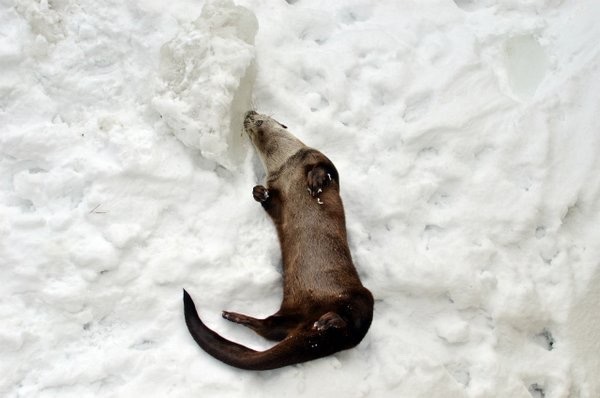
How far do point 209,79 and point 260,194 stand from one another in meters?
0.60

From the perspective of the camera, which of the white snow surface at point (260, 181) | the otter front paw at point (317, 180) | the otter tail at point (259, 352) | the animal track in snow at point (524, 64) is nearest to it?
the otter tail at point (259, 352)

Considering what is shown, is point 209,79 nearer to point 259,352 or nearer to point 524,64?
point 259,352

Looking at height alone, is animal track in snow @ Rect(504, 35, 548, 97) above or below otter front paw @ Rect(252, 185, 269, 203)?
above

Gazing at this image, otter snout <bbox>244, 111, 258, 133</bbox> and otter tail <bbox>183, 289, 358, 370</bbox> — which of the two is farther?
otter snout <bbox>244, 111, 258, 133</bbox>

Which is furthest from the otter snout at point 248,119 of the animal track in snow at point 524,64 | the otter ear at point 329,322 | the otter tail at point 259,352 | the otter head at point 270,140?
the animal track in snow at point 524,64

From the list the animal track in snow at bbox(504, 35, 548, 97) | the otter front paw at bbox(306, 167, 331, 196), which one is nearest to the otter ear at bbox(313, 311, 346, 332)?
the otter front paw at bbox(306, 167, 331, 196)

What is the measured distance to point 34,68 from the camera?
3.23 m

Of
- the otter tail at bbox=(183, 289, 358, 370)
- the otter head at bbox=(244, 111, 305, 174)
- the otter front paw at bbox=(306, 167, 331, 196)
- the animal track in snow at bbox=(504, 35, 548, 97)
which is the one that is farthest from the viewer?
the animal track in snow at bbox=(504, 35, 548, 97)

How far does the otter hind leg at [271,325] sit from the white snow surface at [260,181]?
8 cm

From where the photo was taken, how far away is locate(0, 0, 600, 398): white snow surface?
289cm

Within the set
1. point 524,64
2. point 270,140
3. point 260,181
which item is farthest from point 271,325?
point 524,64

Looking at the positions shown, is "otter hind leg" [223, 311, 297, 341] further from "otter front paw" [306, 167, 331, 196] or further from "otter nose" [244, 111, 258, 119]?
"otter nose" [244, 111, 258, 119]

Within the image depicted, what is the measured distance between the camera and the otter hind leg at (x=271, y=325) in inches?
114

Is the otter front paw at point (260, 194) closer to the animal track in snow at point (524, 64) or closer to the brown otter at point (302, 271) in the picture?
the brown otter at point (302, 271)
